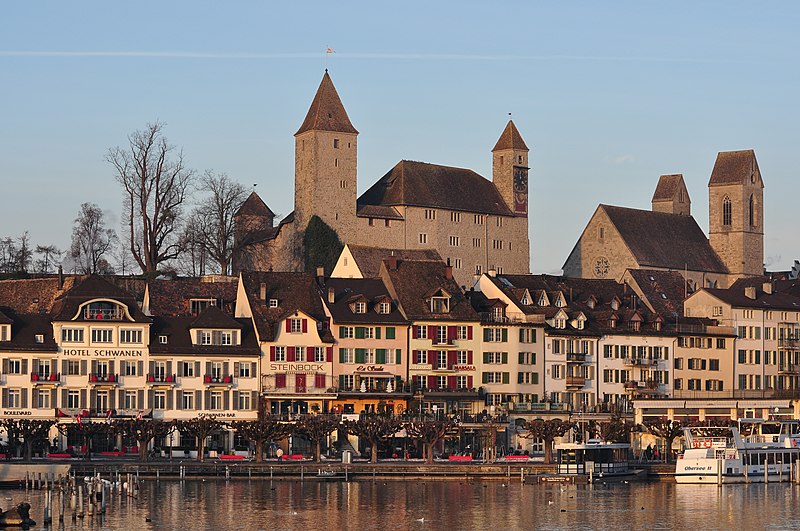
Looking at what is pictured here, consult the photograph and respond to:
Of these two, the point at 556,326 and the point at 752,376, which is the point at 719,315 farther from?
the point at 556,326

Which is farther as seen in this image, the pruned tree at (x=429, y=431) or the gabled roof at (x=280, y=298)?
the gabled roof at (x=280, y=298)

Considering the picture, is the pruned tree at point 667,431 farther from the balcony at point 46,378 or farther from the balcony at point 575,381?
the balcony at point 46,378

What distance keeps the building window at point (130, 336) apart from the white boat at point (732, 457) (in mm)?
32569

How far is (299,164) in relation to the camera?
176 meters

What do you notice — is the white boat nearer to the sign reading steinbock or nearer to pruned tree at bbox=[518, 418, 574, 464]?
pruned tree at bbox=[518, 418, 574, 464]

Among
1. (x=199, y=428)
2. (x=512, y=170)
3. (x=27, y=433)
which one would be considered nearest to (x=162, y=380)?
(x=199, y=428)

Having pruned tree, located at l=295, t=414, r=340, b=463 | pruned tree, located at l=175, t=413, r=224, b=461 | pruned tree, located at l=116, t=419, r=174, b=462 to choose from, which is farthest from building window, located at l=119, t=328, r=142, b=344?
pruned tree, located at l=295, t=414, r=340, b=463

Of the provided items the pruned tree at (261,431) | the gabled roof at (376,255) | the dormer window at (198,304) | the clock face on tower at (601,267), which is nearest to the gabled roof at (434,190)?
the gabled roof at (376,255)

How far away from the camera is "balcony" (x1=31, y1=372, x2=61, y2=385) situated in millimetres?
113938

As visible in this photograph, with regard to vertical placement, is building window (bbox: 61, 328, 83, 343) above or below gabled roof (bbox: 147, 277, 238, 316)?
below

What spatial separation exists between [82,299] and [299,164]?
60.8m

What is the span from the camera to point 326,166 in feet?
569

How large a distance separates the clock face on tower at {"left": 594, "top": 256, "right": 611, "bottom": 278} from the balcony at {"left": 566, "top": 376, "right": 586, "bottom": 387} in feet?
176

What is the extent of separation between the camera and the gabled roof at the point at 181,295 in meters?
127
